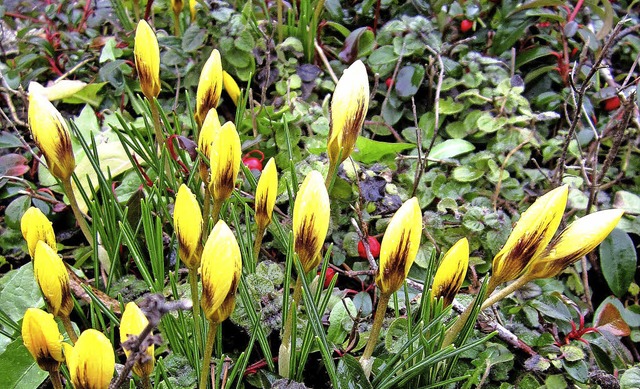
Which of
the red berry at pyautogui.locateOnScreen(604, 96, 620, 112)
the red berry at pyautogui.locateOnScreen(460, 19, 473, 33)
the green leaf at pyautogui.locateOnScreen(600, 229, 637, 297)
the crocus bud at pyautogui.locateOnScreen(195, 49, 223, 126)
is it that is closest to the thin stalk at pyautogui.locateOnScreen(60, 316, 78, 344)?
the crocus bud at pyautogui.locateOnScreen(195, 49, 223, 126)

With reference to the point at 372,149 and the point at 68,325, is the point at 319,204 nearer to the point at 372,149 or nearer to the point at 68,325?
the point at 68,325

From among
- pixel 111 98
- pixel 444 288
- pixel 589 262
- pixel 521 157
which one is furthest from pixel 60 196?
pixel 589 262

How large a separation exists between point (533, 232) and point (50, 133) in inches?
32.1

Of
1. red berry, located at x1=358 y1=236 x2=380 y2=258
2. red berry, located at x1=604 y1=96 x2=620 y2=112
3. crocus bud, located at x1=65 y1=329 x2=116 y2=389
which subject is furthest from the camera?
red berry, located at x1=604 y1=96 x2=620 y2=112

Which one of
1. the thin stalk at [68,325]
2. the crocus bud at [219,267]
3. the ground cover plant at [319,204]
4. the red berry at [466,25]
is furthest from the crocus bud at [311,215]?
the red berry at [466,25]

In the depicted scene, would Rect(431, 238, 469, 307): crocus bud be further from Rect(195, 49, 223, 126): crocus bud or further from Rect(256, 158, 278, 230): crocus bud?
Rect(195, 49, 223, 126): crocus bud

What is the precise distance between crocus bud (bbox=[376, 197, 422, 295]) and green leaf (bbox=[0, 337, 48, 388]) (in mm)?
679

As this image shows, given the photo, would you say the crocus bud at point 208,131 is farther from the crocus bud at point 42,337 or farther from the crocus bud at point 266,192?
the crocus bud at point 42,337

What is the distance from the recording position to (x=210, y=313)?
2.61 feet

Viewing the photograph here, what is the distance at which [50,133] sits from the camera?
1015mm

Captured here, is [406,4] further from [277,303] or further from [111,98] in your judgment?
[277,303]

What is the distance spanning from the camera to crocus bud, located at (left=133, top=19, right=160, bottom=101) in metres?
1.14

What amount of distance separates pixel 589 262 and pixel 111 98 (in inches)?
61.8

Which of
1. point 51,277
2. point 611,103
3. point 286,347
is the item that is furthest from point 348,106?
point 611,103
